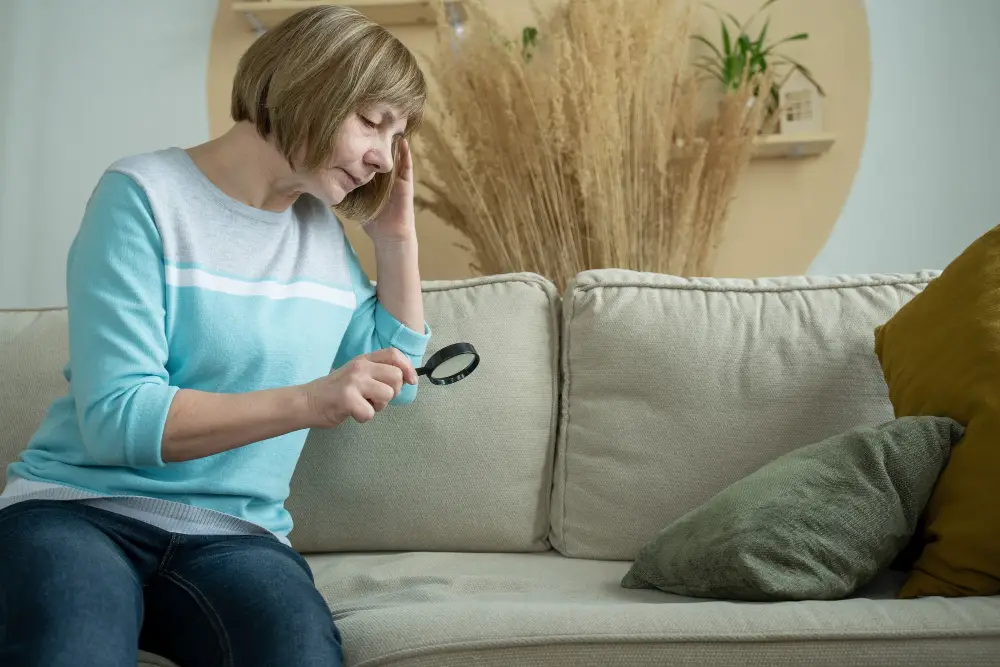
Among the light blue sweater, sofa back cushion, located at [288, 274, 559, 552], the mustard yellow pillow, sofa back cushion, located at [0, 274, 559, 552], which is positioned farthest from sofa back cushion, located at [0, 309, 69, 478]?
the mustard yellow pillow

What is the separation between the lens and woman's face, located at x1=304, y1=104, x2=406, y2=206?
1.28 metres

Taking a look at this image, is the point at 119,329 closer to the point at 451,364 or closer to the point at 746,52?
the point at 451,364

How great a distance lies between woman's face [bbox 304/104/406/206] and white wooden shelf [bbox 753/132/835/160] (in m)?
1.24

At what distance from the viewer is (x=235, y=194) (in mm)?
1333

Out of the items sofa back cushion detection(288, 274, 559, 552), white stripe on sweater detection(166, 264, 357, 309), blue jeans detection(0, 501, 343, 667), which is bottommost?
sofa back cushion detection(288, 274, 559, 552)

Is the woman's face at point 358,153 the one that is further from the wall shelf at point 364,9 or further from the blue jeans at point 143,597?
the wall shelf at point 364,9

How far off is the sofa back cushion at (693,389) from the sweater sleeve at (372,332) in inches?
11.1

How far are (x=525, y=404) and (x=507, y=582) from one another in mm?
352

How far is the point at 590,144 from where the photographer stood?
2.09m

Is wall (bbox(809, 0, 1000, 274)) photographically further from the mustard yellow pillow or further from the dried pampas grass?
the mustard yellow pillow

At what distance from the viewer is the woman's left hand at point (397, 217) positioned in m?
1.50

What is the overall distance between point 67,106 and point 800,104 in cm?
190

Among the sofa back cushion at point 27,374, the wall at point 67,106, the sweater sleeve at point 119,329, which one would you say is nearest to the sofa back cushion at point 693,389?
the sweater sleeve at point 119,329

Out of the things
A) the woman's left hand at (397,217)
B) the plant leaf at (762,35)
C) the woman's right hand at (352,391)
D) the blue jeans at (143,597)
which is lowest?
the blue jeans at (143,597)
